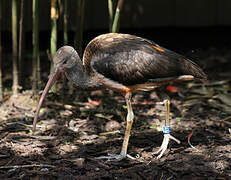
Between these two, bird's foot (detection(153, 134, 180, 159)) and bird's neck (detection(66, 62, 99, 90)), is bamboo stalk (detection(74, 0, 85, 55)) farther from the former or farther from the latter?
bird's foot (detection(153, 134, 180, 159))

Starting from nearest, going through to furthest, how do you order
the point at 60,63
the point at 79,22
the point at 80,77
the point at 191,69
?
the point at 60,63
the point at 80,77
the point at 191,69
the point at 79,22

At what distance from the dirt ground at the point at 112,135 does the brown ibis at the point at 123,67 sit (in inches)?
13.3

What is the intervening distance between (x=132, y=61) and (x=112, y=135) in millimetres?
1268

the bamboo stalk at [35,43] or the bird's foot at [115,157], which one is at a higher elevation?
the bamboo stalk at [35,43]

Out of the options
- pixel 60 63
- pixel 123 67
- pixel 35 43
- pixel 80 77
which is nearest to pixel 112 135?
pixel 80 77

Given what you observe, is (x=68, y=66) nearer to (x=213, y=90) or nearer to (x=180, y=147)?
(x=180, y=147)

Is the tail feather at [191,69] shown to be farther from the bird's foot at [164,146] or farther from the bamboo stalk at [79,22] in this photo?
the bamboo stalk at [79,22]

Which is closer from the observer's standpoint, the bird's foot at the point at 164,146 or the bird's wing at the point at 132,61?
the bird's wing at the point at 132,61

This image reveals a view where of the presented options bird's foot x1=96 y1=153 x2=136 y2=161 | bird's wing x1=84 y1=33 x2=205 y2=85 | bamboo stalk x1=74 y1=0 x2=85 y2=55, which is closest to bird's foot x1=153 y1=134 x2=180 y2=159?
bird's foot x1=96 y1=153 x2=136 y2=161

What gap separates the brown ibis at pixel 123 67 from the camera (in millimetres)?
4727

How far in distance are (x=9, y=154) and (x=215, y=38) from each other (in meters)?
7.25

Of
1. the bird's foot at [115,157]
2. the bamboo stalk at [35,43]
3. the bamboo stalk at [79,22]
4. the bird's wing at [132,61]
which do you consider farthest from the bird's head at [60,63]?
the bamboo stalk at [79,22]

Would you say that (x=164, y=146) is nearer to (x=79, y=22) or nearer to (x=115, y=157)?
(x=115, y=157)

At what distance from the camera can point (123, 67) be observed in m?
4.73
